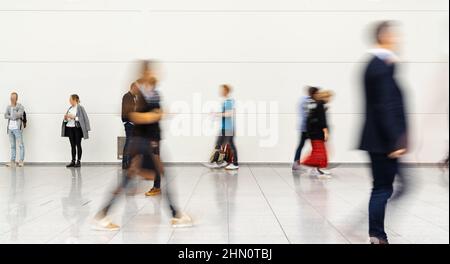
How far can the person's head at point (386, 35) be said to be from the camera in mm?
3494

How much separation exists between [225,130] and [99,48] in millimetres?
3855

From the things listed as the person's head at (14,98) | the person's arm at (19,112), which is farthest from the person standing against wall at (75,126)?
the person's head at (14,98)

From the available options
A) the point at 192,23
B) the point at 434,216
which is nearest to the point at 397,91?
the point at 434,216

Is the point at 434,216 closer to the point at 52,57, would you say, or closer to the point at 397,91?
the point at 397,91

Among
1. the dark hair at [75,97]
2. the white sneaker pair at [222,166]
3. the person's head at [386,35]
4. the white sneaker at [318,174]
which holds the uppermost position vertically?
the dark hair at [75,97]

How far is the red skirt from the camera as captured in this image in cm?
831

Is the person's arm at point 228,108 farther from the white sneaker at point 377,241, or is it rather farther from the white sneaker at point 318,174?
the white sneaker at point 377,241

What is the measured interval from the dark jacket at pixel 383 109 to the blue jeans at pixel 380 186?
Result: 0.10m

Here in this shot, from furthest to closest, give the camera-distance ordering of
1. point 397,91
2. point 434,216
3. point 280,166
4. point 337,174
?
point 280,166 < point 337,174 < point 434,216 < point 397,91

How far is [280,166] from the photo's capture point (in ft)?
35.9

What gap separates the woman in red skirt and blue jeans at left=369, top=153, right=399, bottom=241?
15.3 feet

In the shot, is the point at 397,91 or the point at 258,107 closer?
the point at 397,91

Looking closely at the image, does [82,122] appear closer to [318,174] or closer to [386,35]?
[318,174]

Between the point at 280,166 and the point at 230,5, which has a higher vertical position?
the point at 230,5
